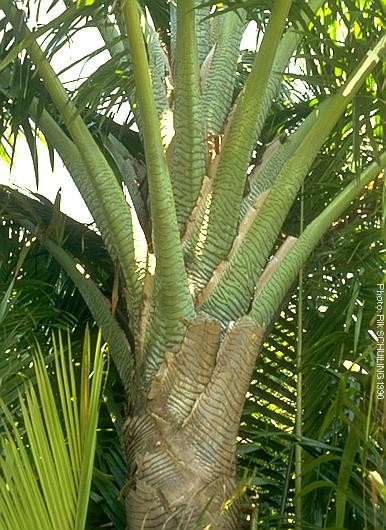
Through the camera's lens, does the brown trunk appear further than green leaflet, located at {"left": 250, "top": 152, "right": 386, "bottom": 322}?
No

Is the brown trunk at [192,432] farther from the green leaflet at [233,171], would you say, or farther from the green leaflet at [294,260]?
the green leaflet at [233,171]

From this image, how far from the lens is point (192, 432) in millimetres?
1736

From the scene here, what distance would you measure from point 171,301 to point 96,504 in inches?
22.6

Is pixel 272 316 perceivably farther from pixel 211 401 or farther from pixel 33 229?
pixel 33 229

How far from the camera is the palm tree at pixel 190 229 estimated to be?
5.50 feet

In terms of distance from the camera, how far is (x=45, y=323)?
2301 millimetres

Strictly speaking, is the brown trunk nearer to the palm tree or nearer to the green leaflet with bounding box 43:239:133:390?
the palm tree

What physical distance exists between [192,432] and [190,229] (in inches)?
17.8

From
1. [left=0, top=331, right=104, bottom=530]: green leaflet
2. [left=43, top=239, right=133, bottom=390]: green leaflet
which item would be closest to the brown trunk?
[left=43, top=239, right=133, bottom=390]: green leaflet

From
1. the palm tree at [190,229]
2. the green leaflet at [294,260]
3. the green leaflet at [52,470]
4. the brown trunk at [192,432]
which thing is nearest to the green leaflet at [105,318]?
the palm tree at [190,229]

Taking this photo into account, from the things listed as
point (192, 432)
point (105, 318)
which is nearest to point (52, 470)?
point (192, 432)

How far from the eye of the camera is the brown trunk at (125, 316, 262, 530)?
1.69 m

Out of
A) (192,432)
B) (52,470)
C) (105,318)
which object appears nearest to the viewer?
(52,470)

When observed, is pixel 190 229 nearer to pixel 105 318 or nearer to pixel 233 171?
pixel 233 171
